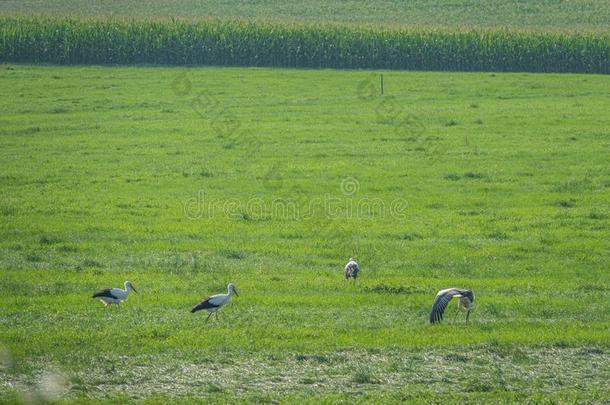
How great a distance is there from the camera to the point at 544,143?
125 ft

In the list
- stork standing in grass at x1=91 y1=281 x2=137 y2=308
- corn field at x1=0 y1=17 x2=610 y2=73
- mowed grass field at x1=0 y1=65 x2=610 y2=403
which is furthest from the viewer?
corn field at x1=0 y1=17 x2=610 y2=73

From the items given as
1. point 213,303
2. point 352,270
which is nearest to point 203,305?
point 213,303

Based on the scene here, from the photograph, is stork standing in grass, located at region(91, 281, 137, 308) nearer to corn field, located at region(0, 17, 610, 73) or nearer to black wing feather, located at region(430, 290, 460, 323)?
black wing feather, located at region(430, 290, 460, 323)

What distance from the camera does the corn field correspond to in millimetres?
64562

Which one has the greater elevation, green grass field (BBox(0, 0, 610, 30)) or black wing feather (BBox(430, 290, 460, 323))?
green grass field (BBox(0, 0, 610, 30))

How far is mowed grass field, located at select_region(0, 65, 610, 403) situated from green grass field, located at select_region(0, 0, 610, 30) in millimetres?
Result: 44453

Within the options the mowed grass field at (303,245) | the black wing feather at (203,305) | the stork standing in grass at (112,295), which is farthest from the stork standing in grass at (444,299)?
the stork standing in grass at (112,295)

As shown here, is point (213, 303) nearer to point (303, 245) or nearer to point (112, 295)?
point (112, 295)

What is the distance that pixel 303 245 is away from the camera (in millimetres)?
24703

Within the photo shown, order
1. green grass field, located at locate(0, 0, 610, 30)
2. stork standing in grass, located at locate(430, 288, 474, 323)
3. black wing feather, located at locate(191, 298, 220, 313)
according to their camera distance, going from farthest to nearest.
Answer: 1. green grass field, located at locate(0, 0, 610, 30)
2. black wing feather, located at locate(191, 298, 220, 313)
3. stork standing in grass, located at locate(430, 288, 474, 323)

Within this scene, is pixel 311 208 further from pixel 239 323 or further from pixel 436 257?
pixel 239 323

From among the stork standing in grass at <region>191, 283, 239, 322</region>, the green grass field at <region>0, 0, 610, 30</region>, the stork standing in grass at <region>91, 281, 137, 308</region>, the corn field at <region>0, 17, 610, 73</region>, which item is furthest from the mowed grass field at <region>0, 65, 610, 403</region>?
the green grass field at <region>0, 0, 610, 30</region>

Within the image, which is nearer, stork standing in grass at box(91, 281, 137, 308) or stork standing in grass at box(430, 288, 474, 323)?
stork standing in grass at box(430, 288, 474, 323)

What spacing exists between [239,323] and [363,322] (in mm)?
2271
